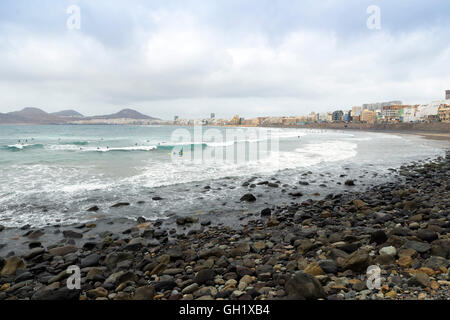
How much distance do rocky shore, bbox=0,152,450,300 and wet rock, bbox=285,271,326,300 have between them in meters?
0.01

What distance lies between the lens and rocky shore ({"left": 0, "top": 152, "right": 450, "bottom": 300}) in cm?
331

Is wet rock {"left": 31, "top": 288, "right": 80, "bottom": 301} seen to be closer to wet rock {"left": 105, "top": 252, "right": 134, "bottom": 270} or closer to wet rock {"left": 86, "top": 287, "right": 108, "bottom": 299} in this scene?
wet rock {"left": 86, "top": 287, "right": 108, "bottom": 299}

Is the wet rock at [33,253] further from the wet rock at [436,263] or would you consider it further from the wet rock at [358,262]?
the wet rock at [436,263]

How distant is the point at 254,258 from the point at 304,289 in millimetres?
1613

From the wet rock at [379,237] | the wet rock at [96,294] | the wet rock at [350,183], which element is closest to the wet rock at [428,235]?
the wet rock at [379,237]

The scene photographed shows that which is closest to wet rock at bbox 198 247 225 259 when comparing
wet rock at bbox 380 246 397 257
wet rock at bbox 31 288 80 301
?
wet rock at bbox 31 288 80 301

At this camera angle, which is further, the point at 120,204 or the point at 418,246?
the point at 120,204

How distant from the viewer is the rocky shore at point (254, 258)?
3.31 m

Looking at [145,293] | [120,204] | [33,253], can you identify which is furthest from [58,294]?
[120,204]

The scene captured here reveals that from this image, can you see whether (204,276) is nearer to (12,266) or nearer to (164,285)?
(164,285)

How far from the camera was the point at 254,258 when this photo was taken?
4594mm
